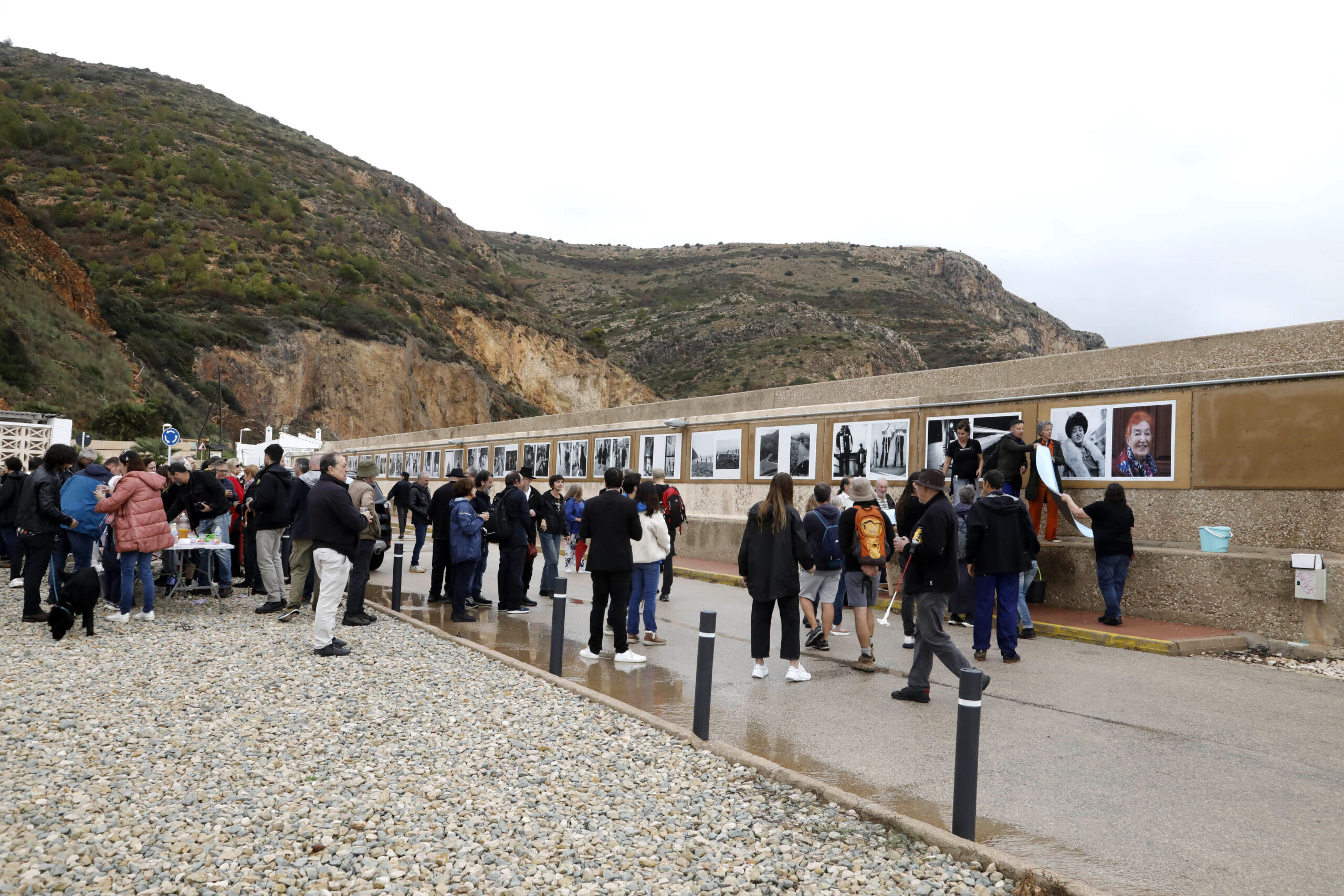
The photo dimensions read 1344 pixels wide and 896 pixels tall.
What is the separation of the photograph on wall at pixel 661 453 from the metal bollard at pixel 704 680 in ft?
42.9

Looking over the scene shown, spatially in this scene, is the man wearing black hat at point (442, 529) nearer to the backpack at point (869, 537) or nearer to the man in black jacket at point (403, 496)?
the man in black jacket at point (403, 496)

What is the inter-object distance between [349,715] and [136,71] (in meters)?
92.5

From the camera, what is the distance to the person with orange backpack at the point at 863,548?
7484mm

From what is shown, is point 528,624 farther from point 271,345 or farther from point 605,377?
point 605,377

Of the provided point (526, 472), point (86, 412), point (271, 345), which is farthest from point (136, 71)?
point (526, 472)

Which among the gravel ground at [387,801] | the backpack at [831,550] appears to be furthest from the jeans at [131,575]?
the backpack at [831,550]

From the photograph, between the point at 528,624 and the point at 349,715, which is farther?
the point at 528,624

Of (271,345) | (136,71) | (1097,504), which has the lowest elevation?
(1097,504)

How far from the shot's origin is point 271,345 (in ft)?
154

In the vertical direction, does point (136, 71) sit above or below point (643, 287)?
above

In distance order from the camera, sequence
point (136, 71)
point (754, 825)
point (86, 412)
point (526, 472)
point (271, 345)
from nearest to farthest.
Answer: point (754, 825) → point (526, 472) → point (86, 412) → point (271, 345) → point (136, 71)

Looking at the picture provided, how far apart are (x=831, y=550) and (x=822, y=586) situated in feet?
1.77

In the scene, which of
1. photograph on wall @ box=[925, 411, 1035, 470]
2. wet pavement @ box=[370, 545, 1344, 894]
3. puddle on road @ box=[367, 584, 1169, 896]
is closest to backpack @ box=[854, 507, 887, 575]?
wet pavement @ box=[370, 545, 1344, 894]

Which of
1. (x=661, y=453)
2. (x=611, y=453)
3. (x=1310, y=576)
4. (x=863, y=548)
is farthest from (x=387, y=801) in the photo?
(x=611, y=453)
